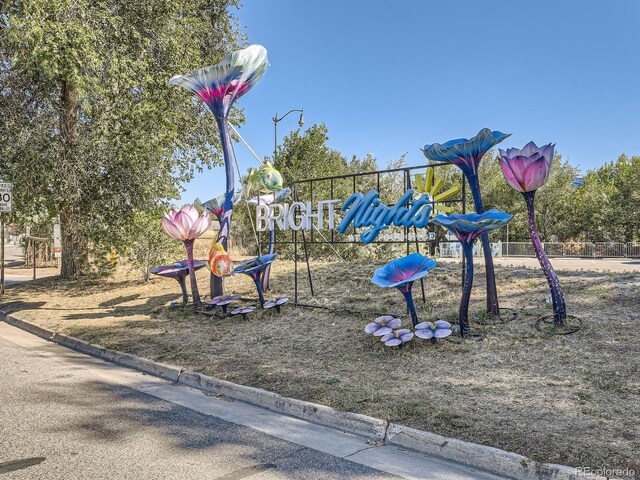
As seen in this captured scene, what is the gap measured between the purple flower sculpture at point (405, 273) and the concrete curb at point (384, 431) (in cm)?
269

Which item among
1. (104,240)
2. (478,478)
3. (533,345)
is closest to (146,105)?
(104,240)

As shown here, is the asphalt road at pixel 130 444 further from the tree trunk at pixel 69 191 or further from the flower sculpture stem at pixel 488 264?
the tree trunk at pixel 69 191

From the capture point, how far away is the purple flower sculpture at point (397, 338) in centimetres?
727

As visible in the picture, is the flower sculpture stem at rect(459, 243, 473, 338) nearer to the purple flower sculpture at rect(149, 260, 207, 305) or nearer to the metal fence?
the purple flower sculpture at rect(149, 260, 207, 305)

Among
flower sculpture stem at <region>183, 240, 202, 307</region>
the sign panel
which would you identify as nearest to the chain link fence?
the sign panel

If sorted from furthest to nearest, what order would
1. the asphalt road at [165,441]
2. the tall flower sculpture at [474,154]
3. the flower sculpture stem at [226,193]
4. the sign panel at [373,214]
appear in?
1. the flower sculpture stem at [226,193]
2. the sign panel at [373,214]
3. the tall flower sculpture at [474,154]
4. the asphalt road at [165,441]

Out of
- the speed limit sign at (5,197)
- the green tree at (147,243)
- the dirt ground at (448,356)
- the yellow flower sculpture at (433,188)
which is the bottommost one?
the dirt ground at (448,356)

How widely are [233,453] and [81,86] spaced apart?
40.5 feet

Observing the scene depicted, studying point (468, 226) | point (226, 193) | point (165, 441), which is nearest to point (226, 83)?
point (226, 193)

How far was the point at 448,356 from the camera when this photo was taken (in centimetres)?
701

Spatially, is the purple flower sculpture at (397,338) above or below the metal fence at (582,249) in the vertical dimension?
below

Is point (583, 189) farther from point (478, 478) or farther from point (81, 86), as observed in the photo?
point (478, 478)

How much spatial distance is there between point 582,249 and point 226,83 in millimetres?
36713

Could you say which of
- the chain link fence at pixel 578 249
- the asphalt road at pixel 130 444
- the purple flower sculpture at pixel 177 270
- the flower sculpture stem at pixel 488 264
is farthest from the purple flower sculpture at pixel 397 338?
the chain link fence at pixel 578 249
